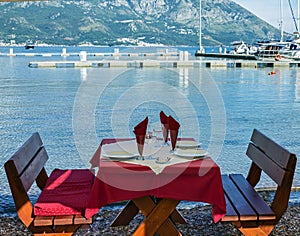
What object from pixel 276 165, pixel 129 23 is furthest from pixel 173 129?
pixel 129 23

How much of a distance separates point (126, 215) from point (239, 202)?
91cm

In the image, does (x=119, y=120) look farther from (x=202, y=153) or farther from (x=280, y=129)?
(x=202, y=153)

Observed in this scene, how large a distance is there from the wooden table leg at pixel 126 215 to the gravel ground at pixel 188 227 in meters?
0.07

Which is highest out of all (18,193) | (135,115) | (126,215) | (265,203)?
(18,193)

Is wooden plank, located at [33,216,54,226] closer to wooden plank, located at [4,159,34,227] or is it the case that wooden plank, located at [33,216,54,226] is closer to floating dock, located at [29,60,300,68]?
wooden plank, located at [4,159,34,227]

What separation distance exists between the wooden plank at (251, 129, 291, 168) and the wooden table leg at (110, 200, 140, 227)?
3.32ft

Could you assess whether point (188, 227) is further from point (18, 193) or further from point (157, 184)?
point (18, 193)

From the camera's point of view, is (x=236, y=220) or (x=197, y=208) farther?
(x=197, y=208)

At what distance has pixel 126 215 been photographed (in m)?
3.80

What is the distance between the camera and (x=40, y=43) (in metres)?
119

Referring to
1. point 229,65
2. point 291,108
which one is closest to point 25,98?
point 291,108

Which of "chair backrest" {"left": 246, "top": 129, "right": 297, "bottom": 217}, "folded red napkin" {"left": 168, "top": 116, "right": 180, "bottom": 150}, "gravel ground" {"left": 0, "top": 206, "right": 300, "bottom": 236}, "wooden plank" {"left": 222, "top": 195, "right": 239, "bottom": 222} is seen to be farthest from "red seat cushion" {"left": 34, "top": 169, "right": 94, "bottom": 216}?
"chair backrest" {"left": 246, "top": 129, "right": 297, "bottom": 217}

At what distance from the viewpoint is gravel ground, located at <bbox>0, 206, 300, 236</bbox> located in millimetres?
3795

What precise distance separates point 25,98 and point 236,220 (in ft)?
37.6
